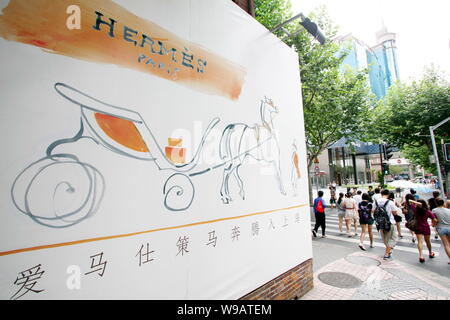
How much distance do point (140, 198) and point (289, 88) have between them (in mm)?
3629

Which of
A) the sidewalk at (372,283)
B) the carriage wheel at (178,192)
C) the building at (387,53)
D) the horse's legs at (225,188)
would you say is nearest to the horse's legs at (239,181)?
the horse's legs at (225,188)

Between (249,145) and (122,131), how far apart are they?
184 centimetres

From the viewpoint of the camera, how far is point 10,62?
1.56 m

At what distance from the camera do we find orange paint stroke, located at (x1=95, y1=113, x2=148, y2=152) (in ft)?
6.34

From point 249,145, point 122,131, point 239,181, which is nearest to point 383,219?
point 249,145

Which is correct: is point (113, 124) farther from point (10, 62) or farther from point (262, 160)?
point (262, 160)

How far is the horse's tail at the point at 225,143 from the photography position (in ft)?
9.47

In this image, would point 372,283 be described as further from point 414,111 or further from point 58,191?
point 414,111

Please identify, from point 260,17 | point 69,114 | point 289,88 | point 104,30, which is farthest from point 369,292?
point 260,17

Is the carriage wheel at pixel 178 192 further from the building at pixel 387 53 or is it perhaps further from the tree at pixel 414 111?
the building at pixel 387 53

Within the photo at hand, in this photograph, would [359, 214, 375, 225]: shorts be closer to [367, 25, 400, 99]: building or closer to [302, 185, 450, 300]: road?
[302, 185, 450, 300]: road

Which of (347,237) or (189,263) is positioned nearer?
(189,263)

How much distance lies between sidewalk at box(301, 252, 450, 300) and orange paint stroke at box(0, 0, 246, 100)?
13.7 ft

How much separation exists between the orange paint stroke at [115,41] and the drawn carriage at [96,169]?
0.39 meters
